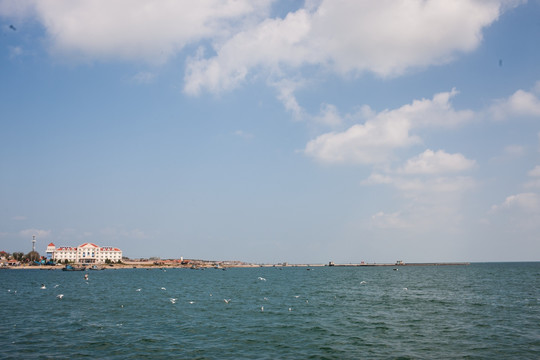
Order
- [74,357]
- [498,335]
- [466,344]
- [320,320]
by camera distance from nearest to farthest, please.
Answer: [74,357], [466,344], [498,335], [320,320]

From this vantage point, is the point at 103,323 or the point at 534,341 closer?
the point at 534,341

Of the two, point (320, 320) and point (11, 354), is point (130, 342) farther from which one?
point (320, 320)

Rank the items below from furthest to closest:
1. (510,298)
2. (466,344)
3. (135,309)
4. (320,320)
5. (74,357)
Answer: (510,298)
(135,309)
(320,320)
(466,344)
(74,357)

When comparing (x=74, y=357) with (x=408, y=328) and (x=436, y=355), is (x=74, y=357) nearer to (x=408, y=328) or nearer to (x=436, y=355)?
(x=436, y=355)

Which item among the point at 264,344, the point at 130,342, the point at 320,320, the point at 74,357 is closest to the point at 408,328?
the point at 320,320

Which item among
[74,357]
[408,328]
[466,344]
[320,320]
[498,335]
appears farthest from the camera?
[320,320]

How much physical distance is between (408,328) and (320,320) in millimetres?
9221

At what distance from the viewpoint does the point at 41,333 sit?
33.0m

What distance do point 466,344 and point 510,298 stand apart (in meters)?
37.5

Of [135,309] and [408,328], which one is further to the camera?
[135,309]

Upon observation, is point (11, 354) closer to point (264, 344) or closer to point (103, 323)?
point (103, 323)

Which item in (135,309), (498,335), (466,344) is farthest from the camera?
(135,309)

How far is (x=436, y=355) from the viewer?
26.3 meters

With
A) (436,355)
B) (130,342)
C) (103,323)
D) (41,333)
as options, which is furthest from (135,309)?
(436,355)
